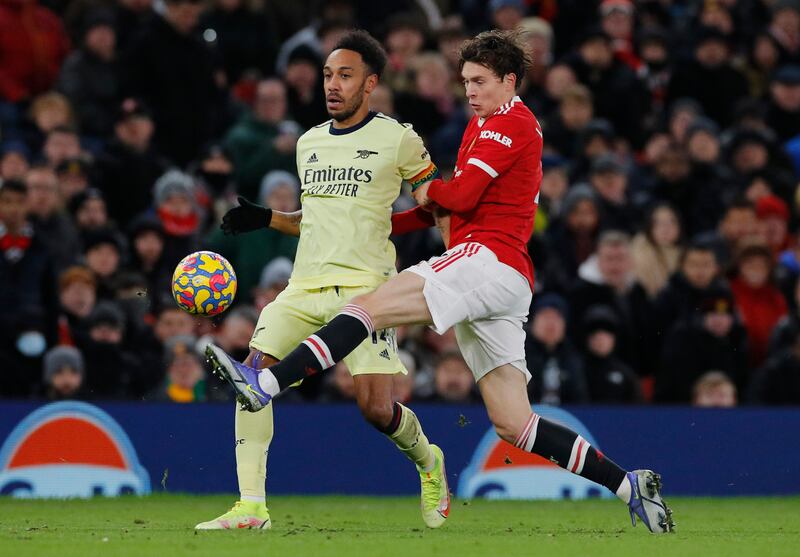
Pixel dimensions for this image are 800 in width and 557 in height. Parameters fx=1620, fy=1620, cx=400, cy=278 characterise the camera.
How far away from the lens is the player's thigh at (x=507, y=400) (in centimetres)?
846

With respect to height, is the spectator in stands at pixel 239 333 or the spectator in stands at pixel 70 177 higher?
the spectator in stands at pixel 70 177

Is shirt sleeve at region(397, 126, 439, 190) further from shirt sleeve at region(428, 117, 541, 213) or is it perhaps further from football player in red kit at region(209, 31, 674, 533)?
shirt sleeve at region(428, 117, 541, 213)

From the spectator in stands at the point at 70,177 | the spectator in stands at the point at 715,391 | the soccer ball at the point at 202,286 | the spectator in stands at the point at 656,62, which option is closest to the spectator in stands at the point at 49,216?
the spectator in stands at the point at 70,177

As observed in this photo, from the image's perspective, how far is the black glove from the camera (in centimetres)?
888

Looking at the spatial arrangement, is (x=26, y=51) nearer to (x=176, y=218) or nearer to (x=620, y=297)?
(x=176, y=218)

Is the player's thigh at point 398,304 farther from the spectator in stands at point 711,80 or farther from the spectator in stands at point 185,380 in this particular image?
the spectator in stands at point 711,80

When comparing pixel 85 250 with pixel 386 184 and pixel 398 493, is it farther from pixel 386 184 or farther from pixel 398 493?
pixel 386 184

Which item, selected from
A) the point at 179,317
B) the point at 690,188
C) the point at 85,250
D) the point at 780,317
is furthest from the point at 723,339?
the point at 85,250

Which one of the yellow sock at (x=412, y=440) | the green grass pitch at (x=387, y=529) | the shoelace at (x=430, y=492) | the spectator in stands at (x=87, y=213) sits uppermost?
the spectator in stands at (x=87, y=213)

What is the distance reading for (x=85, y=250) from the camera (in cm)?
1306

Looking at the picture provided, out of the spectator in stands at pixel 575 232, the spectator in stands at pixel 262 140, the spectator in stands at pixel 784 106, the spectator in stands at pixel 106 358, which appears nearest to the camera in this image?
the spectator in stands at pixel 106 358

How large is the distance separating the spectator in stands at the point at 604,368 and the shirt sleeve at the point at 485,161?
4706mm

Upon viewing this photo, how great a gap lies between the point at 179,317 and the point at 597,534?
15.9 ft

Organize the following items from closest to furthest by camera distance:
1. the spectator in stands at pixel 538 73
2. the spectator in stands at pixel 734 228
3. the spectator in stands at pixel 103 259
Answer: the spectator in stands at pixel 103 259 → the spectator in stands at pixel 734 228 → the spectator in stands at pixel 538 73
